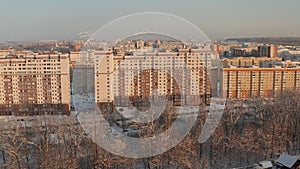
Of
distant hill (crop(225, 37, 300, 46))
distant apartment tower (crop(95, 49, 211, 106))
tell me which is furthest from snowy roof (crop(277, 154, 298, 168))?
distant hill (crop(225, 37, 300, 46))

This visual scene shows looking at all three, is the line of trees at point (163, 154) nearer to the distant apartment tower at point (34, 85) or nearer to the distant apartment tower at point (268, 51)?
the distant apartment tower at point (34, 85)

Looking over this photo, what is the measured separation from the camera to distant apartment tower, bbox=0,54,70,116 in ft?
24.8

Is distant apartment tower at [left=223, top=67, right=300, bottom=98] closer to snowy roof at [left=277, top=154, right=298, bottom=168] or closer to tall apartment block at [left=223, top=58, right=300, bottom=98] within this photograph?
tall apartment block at [left=223, top=58, right=300, bottom=98]

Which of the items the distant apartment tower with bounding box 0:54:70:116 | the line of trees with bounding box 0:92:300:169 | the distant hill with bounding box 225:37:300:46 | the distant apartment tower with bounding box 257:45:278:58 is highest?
the distant hill with bounding box 225:37:300:46

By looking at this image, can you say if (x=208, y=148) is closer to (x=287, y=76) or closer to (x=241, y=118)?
(x=241, y=118)

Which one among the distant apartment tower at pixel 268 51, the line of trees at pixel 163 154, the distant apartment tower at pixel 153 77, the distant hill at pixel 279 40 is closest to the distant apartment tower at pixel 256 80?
the distant apartment tower at pixel 153 77

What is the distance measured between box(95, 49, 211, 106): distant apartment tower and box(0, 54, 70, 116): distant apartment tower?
3.10 ft

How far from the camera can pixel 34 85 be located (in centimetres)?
760

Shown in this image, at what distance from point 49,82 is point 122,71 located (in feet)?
5.70

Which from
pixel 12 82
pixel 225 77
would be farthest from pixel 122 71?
pixel 225 77

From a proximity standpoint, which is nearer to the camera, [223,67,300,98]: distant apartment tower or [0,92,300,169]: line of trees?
[0,92,300,169]: line of trees

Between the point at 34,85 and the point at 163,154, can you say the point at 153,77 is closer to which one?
the point at 34,85

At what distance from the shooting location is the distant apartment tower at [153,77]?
7.18m

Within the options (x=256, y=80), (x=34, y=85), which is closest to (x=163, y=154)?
(x=34, y=85)
